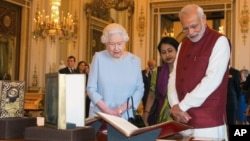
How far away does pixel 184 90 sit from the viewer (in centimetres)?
294

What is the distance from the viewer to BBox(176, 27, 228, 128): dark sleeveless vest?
2.83m

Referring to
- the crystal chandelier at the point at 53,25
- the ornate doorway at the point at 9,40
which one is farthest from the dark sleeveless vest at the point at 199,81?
the ornate doorway at the point at 9,40

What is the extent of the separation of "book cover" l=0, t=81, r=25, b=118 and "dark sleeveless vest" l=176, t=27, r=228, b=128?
49.6 inches

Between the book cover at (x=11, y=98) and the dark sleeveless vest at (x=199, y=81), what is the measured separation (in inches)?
49.6

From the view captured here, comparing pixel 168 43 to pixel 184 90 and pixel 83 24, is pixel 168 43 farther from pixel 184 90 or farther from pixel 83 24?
pixel 83 24

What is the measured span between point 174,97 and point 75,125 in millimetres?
1246

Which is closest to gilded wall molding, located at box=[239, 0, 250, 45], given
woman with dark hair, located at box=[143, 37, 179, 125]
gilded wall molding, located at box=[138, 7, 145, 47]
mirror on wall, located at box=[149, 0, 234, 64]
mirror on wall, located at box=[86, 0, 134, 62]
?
mirror on wall, located at box=[149, 0, 234, 64]

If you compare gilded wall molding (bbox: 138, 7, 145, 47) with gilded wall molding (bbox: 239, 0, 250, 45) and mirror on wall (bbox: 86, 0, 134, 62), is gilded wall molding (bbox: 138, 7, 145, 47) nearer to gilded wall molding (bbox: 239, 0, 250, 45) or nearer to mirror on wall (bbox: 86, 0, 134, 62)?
mirror on wall (bbox: 86, 0, 134, 62)

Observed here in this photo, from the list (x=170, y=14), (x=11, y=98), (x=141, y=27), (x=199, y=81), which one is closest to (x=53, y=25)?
(x=141, y=27)

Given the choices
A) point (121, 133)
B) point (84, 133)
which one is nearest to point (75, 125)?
point (84, 133)

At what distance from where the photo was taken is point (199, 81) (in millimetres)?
2887

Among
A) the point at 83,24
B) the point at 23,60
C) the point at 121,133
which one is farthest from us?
the point at 83,24

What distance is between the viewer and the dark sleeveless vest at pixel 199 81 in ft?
9.27

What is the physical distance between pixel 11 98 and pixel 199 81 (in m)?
1.37
